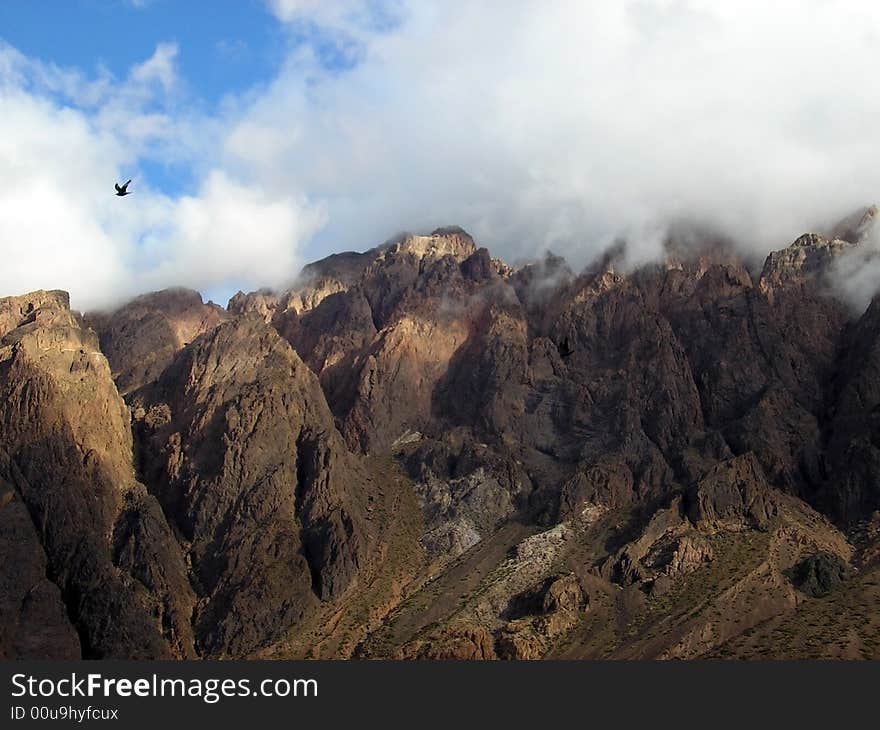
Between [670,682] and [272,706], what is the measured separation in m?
53.8

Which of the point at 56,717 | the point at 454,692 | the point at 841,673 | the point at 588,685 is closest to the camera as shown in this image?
the point at 56,717

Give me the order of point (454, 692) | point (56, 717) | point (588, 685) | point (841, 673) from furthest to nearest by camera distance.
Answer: point (841, 673), point (588, 685), point (454, 692), point (56, 717)

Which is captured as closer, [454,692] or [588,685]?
[454,692]

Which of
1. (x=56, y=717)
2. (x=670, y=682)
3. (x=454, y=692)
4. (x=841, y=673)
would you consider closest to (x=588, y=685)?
(x=670, y=682)

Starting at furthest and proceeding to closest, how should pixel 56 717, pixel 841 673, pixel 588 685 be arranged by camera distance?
pixel 841 673 < pixel 588 685 < pixel 56 717

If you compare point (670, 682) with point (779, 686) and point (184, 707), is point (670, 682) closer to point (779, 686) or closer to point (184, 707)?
point (779, 686)

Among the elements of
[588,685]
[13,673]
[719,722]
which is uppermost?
[13,673]

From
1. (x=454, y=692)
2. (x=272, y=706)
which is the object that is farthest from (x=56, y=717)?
(x=454, y=692)

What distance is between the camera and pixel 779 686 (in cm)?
13150

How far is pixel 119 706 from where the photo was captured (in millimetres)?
114125

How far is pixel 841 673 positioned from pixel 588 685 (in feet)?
129

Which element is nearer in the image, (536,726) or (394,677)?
(536,726)

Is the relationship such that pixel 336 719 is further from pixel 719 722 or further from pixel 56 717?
pixel 719 722

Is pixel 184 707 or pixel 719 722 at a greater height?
pixel 184 707
